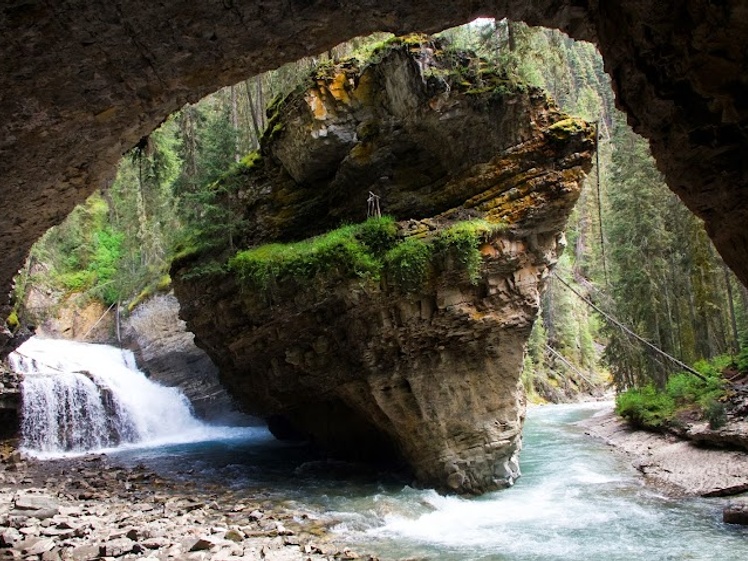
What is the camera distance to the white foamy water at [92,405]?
64.4 feet

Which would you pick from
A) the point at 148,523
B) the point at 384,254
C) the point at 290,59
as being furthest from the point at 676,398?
the point at 290,59

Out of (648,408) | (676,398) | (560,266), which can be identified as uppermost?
(560,266)

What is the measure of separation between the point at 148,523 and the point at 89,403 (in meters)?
13.7

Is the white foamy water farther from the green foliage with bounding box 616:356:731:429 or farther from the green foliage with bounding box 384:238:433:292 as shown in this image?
the green foliage with bounding box 616:356:731:429

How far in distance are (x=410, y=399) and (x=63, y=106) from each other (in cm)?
981

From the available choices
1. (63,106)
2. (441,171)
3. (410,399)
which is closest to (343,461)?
(410,399)

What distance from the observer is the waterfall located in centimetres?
1964

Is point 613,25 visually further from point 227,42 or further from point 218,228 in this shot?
point 218,228

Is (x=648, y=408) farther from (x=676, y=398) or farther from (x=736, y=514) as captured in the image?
(x=736, y=514)

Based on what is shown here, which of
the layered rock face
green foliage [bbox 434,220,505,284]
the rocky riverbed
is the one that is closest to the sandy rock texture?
green foliage [bbox 434,220,505,284]

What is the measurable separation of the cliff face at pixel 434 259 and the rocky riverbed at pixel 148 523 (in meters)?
3.61

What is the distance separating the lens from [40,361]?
22.9 metres

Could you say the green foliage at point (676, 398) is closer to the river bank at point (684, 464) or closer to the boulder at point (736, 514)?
the river bank at point (684, 464)

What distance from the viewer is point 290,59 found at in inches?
211
